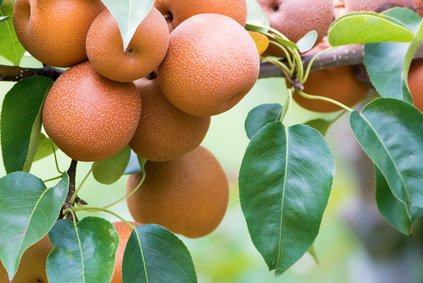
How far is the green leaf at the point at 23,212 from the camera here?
0.62 m

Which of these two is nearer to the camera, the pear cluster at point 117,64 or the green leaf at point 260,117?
the pear cluster at point 117,64

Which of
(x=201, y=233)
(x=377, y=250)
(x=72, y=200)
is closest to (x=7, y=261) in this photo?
(x=72, y=200)

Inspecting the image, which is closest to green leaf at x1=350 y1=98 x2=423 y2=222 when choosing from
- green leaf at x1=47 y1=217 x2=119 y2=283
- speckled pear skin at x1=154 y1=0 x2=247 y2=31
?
speckled pear skin at x1=154 y1=0 x2=247 y2=31

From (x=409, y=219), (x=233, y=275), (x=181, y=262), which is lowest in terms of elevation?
(x=233, y=275)

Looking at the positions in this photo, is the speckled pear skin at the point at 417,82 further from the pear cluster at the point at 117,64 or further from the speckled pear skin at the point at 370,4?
the pear cluster at the point at 117,64

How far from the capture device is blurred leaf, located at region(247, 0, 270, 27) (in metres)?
0.87

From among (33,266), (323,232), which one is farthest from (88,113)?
(323,232)

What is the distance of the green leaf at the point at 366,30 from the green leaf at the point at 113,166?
27 cm

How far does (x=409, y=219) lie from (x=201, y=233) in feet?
0.83

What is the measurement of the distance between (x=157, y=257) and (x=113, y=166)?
16cm

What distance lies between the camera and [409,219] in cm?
93

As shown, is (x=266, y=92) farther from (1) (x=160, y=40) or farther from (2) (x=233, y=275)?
(1) (x=160, y=40)

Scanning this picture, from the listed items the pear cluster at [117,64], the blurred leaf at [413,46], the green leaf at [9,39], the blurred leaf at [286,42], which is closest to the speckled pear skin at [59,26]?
the pear cluster at [117,64]

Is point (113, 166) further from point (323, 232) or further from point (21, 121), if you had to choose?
point (323, 232)
